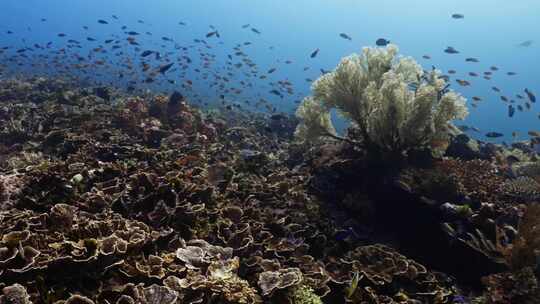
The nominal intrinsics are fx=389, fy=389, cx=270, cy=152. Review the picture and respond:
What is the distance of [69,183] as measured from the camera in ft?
20.6

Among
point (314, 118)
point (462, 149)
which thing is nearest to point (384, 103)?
point (314, 118)

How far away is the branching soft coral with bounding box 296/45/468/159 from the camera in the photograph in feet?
26.8

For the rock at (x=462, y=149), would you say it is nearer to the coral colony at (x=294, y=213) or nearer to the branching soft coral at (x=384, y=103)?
the coral colony at (x=294, y=213)

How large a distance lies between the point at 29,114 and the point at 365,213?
12.0m

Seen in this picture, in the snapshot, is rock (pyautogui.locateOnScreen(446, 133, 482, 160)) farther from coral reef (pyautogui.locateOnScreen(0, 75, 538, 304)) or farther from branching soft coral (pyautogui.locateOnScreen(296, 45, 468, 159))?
branching soft coral (pyautogui.locateOnScreen(296, 45, 468, 159))

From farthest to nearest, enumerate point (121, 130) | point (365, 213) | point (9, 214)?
Result: 1. point (121, 130)
2. point (365, 213)
3. point (9, 214)

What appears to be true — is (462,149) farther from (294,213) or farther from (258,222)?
(258,222)

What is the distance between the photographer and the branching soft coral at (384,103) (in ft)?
26.8

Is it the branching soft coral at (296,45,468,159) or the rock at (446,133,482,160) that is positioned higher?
the branching soft coral at (296,45,468,159)

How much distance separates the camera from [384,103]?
827cm

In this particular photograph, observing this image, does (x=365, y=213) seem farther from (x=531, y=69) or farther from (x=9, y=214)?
(x=531, y=69)

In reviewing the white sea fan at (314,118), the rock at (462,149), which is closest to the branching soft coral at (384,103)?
the white sea fan at (314,118)

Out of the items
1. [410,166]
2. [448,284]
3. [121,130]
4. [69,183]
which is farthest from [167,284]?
[121,130]

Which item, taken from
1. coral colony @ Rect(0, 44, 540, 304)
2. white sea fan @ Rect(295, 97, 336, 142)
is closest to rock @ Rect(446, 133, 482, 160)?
coral colony @ Rect(0, 44, 540, 304)
